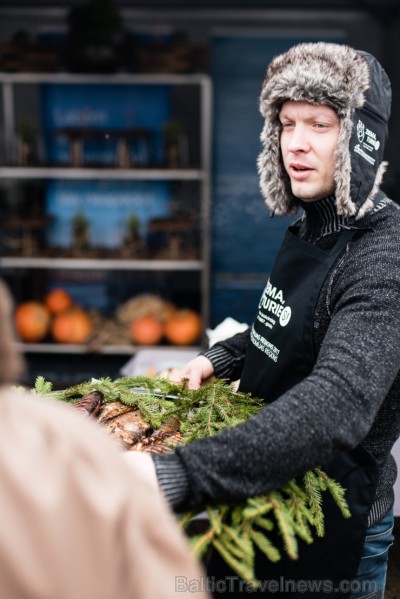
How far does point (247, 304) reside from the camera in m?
6.04

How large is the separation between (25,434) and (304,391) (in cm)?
66

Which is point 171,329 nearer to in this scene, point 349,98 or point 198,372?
point 198,372

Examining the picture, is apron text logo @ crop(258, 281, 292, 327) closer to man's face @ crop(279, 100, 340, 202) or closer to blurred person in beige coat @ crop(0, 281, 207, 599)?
man's face @ crop(279, 100, 340, 202)

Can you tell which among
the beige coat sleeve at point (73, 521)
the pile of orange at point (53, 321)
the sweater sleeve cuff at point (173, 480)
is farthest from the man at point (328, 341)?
the pile of orange at point (53, 321)

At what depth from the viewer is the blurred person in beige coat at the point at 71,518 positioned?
83 centimetres

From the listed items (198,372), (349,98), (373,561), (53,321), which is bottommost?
(53,321)

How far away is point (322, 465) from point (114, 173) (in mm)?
4713

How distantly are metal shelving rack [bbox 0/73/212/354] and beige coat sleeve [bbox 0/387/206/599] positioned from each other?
514 cm

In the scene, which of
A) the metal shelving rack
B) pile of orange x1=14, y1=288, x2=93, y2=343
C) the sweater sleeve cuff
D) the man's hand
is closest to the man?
the sweater sleeve cuff

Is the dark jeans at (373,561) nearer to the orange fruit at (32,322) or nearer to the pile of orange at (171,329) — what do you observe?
the pile of orange at (171,329)

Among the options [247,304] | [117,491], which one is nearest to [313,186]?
[117,491]

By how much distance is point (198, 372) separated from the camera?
214 centimetres

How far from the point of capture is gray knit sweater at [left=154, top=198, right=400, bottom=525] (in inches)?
52.6

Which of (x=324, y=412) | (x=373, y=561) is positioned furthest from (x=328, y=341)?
(x=373, y=561)
